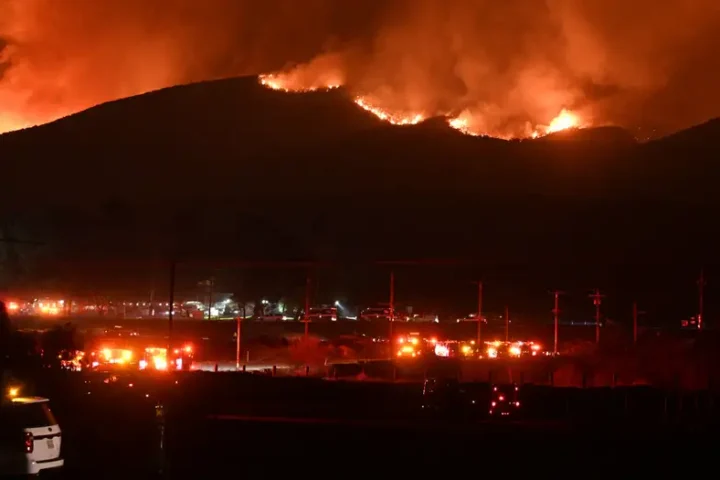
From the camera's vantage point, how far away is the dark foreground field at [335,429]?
47.9 feet

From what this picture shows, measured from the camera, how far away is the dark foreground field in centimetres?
1461

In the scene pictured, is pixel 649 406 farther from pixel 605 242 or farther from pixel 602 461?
pixel 605 242

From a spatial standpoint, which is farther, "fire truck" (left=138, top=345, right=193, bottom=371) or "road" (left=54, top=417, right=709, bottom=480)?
"fire truck" (left=138, top=345, right=193, bottom=371)

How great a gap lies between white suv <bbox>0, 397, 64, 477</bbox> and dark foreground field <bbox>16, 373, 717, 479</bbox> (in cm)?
80

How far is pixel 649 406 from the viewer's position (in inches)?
1025

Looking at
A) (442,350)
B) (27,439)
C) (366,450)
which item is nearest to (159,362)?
(442,350)

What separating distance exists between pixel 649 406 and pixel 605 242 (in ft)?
110

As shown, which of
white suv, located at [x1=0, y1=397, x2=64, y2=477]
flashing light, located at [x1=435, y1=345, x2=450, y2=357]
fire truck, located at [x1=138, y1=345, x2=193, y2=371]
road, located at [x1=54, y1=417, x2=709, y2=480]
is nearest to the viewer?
white suv, located at [x1=0, y1=397, x2=64, y2=477]

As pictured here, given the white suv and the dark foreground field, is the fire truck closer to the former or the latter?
the dark foreground field

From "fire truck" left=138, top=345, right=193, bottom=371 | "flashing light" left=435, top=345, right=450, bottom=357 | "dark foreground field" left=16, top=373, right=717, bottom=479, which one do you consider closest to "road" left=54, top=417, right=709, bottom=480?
"dark foreground field" left=16, top=373, right=717, bottom=479

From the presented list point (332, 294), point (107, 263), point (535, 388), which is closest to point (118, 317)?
point (107, 263)

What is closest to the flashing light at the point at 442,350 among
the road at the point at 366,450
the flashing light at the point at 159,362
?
the flashing light at the point at 159,362

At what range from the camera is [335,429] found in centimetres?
1922

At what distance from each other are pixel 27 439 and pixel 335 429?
26.7ft
